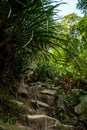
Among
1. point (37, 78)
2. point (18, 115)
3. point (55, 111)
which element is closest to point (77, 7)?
point (37, 78)

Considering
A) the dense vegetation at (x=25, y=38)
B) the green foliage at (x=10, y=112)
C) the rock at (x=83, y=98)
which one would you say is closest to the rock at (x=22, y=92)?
the dense vegetation at (x=25, y=38)

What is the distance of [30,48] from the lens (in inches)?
189

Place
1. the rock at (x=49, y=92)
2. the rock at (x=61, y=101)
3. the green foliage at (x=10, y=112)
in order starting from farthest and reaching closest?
the rock at (x=49, y=92) < the rock at (x=61, y=101) < the green foliage at (x=10, y=112)

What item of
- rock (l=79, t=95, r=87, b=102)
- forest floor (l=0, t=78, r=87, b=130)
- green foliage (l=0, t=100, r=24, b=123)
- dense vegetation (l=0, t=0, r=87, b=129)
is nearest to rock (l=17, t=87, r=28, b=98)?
forest floor (l=0, t=78, r=87, b=130)

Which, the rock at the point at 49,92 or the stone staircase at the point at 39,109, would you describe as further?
the rock at the point at 49,92

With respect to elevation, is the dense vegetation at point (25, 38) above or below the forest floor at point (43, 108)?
above

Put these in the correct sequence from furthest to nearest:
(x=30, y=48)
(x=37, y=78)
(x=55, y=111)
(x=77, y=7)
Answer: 1. (x=37, y=78)
2. (x=77, y=7)
3. (x=55, y=111)
4. (x=30, y=48)

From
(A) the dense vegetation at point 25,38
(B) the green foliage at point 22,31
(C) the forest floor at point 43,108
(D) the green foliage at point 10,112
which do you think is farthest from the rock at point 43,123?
(B) the green foliage at point 22,31

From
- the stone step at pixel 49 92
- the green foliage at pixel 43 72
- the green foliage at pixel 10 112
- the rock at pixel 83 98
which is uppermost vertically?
the green foliage at pixel 43 72

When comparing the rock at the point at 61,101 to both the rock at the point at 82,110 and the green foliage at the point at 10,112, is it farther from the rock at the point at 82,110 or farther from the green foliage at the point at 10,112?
the green foliage at the point at 10,112

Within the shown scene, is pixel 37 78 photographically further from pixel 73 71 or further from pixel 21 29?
pixel 21 29

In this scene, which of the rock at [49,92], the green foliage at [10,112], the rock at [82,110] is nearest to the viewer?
the green foliage at [10,112]

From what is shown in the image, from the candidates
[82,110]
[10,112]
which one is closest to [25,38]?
[10,112]

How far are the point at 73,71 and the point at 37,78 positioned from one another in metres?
0.90
